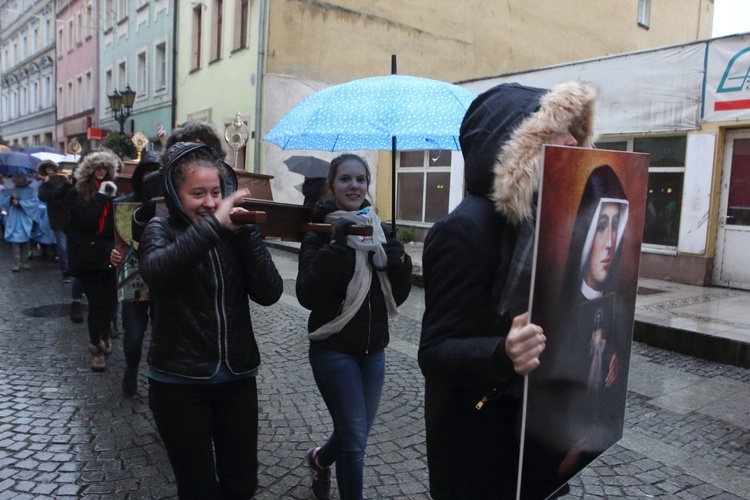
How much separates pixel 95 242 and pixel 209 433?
3592 mm

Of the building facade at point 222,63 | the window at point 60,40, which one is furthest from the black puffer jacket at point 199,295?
the window at point 60,40

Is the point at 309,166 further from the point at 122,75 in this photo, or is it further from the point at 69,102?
the point at 69,102

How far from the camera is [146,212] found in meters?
3.43

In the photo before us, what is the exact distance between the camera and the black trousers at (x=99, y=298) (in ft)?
17.1

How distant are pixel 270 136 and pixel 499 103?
2.82 m

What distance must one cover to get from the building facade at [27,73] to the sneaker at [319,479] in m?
39.5

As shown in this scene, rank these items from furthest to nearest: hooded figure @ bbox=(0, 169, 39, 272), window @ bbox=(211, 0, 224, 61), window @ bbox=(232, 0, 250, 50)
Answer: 1. window @ bbox=(211, 0, 224, 61)
2. window @ bbox=(232, 0, 250, 50)
3. hooded figure @ bbox=(0, 169, 39, 272)

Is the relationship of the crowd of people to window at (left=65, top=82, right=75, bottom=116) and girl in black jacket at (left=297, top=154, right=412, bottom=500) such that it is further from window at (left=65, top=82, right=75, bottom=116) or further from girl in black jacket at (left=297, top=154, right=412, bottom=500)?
window at (left=65, top=82, right=75, bottom=116)

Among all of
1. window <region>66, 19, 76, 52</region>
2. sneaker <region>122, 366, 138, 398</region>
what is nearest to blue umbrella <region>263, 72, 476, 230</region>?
sneaker <region>122, 366, 138, 398</region>

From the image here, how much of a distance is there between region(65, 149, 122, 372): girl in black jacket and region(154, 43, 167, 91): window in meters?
19.8

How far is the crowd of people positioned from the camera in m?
1.48

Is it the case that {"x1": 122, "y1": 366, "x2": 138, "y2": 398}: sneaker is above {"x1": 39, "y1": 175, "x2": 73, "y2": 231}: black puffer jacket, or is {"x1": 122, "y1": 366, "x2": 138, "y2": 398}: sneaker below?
below

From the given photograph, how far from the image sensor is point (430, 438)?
170 centimetres

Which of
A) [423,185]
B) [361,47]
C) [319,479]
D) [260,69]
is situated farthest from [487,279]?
[361,47]
